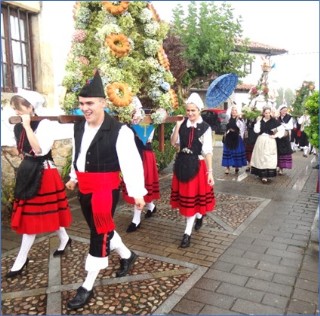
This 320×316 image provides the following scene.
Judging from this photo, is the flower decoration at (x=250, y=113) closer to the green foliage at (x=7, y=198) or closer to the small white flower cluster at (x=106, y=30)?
the small white flower cluster at (x=106, y=30)

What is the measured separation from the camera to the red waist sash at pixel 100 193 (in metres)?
3.07

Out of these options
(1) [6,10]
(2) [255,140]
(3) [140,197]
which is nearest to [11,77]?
(1) [6,10]

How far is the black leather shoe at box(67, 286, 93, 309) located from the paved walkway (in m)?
0.05

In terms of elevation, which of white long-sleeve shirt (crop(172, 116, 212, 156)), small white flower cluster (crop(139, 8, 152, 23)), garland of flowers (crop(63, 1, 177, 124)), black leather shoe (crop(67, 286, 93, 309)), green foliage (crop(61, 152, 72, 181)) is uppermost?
small white flower cluster (crop(139, 8, 152, 23))

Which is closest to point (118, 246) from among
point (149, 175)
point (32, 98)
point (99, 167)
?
point (99, 167)

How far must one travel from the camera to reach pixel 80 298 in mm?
3037

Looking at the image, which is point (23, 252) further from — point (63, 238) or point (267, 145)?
point (267, 145)

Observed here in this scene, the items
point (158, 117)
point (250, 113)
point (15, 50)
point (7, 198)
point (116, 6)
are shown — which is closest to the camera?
point (116, 6)

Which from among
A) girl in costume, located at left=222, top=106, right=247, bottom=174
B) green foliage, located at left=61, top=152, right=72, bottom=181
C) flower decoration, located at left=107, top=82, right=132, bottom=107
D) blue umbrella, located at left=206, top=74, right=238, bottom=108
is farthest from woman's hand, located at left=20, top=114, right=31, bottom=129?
girl in costume, located at left=222, top=106, right=247, bottom=174

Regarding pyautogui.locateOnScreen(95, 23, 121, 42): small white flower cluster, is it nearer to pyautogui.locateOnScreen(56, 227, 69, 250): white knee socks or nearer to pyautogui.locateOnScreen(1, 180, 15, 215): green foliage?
pyautogui.locateOnScreen(56, 227, 69, 250): white knee socks

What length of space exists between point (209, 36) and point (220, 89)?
599 cm

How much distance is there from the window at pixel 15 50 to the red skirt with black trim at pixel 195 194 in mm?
3398

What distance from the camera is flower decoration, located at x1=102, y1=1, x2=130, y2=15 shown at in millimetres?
4590

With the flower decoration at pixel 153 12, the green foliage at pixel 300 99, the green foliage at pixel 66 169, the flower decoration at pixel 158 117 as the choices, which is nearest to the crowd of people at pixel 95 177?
the flower decoration at pixel 158 117
